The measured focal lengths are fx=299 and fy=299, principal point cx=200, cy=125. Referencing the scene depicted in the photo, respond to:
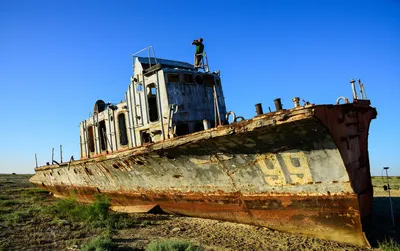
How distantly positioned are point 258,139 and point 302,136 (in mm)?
745

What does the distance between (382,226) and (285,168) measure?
2799 millimetres

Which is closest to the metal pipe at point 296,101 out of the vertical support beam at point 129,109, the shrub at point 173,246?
the shrub at point 173,246

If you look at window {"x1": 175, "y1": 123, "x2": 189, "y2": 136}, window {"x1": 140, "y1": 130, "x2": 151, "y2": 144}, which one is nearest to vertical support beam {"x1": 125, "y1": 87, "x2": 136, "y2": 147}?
window {"x1": 140, "y1": 130, "x2": 151, "y2": 144}

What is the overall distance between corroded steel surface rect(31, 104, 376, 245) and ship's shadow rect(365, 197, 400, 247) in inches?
16.2

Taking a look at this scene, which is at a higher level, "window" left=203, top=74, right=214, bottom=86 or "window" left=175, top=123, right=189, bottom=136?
"window" left=203, top=74, right=214, bottom=86

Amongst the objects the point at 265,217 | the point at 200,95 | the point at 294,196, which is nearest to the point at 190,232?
the point at 265,217

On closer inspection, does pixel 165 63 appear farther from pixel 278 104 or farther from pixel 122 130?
pixel 278 104

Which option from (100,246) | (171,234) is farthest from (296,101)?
(100,246)

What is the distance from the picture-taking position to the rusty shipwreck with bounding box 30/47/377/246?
191 inches

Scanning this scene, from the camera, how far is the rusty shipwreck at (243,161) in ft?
15.9

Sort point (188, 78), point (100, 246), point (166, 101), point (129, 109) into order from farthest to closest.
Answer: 1. point (129, 109)
2. point (188, 78)
3. point (166, 101)
4. point (100, 246)

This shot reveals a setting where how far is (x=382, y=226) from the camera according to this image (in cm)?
622

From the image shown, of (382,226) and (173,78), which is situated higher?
(173,78)

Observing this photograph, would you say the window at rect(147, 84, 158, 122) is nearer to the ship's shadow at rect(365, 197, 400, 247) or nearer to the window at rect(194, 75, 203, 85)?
the window at rect(194, 75, 203, 85)
